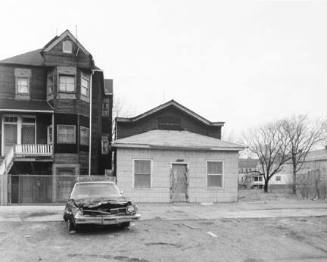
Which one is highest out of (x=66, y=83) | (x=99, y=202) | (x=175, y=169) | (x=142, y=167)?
(x=66, y=83)

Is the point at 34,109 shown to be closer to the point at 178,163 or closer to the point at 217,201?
the point at 178,163

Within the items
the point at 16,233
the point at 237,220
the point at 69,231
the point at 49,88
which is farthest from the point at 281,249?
the point at 49,88

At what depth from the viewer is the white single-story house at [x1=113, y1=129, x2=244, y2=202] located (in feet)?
69.7

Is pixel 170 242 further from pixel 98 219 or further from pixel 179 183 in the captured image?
pixel 179 183

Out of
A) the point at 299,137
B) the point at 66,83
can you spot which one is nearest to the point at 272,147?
the point at 299,137

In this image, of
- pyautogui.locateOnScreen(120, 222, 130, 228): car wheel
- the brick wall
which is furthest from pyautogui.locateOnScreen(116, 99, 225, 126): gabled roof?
pyautogui.locateOnScreen(120, 222, 130, 228): car wheel

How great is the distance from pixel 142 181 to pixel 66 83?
851 cm

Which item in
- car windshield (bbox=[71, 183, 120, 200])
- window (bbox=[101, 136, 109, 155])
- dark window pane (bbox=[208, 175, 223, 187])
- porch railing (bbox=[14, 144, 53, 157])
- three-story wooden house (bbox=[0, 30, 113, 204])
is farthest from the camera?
window (bbox=[101, 136, 109, 155])

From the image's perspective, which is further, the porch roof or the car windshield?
the porch roof

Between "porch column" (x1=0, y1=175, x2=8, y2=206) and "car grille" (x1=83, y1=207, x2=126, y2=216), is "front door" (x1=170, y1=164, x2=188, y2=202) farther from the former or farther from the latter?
"car grille" (x1=83, y1=207, x2=126, y2=216)

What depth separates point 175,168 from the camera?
864 inches

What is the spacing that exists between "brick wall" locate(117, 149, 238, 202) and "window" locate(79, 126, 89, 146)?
5.02 meters

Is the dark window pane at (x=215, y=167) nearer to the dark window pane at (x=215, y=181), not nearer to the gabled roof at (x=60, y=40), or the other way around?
the dark window pane at (x=215, y=181)

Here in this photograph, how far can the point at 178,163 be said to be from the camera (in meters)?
21.9
